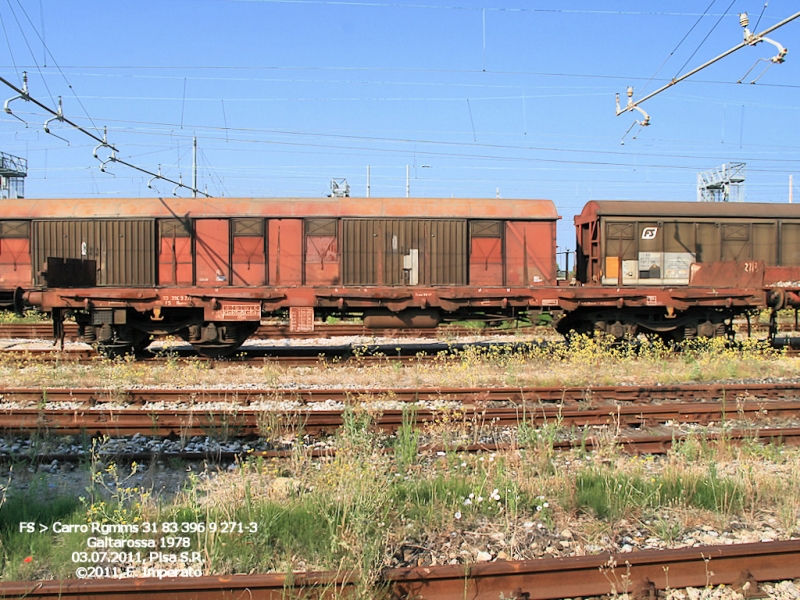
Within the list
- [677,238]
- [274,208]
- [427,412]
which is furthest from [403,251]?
[677,238]

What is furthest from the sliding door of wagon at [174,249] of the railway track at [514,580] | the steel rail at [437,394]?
the railway track at [514,580]

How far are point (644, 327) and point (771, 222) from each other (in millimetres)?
4573

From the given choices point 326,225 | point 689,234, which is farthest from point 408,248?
point 689,234

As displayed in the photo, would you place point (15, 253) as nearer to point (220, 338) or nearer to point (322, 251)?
point (220, 338)

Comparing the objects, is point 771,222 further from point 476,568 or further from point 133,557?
point 133,557

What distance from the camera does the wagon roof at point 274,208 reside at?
13195 millimetres

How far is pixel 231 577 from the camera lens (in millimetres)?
3389

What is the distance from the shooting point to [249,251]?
13180mm

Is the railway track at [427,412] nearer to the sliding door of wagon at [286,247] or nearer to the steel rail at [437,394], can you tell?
the steel rail at [437,394]

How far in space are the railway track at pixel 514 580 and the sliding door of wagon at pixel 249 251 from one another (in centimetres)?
1020

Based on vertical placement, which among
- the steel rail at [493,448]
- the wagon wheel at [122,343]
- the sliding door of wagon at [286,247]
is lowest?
the steel rail at [493,448]

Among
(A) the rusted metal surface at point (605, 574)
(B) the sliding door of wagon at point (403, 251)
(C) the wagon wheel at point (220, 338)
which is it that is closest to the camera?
(A) the rusted metal surface at point (605, 574)

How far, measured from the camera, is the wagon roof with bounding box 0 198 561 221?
43.3 ft

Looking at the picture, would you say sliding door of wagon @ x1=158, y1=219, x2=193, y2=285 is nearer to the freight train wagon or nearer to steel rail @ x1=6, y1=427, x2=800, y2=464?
steel rail @ x1=6, y1=427, x2=800, y2=464
